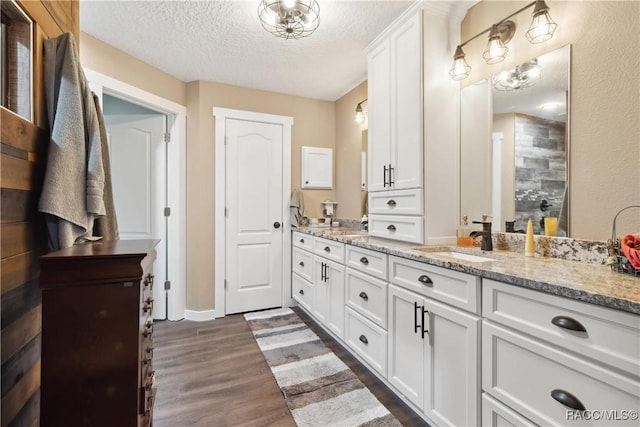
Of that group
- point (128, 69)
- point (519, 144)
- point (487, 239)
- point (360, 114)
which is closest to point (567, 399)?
point (487, 239)

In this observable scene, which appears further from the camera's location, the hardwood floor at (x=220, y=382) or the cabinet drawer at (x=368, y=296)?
the cabinet drawer at (x=368, y=296)

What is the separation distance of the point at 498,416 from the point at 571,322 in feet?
Result: 1.71

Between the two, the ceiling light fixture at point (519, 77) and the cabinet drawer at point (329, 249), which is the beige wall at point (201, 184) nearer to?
the cabinet drawer at point (329, 249)

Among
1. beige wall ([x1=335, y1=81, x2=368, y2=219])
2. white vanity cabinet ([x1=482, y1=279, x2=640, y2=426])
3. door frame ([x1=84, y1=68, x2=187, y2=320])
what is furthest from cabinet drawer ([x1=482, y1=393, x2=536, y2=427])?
door frame ([x1=84, y1=68, x2=187, y2=320])

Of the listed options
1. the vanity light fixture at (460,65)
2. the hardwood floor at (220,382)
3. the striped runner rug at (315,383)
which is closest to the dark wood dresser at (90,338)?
the hardwood floor at (220,382)

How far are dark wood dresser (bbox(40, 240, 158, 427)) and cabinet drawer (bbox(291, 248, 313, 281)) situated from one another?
6.82 ft

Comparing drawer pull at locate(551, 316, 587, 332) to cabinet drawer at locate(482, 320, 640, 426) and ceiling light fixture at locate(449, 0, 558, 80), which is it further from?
ceiling light fixture at locate(449, 0, 558, 80)

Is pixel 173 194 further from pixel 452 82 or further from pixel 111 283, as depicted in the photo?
pixel 452 82

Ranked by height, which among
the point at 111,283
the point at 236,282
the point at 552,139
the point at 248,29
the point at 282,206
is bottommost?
the point at 236,282

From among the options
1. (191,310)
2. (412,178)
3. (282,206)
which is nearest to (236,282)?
(191,310)

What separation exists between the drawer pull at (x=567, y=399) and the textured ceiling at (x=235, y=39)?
2.20 meters

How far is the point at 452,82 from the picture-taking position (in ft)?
6.63

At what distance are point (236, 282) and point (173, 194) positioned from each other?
1144mm

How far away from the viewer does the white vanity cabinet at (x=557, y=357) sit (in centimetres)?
80
